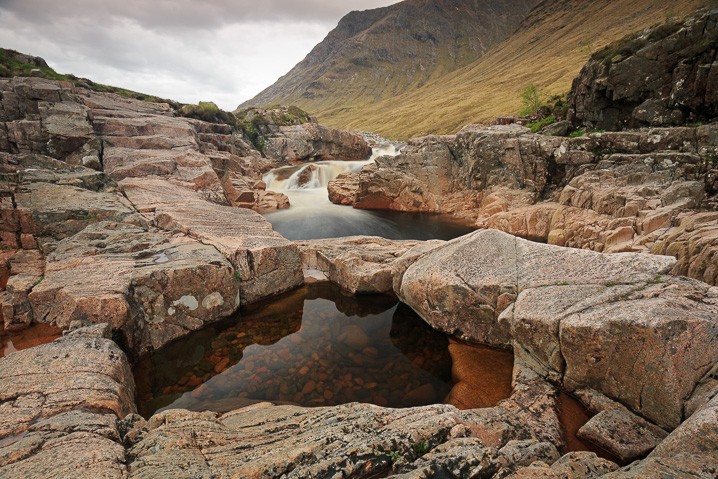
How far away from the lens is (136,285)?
34.2 ft

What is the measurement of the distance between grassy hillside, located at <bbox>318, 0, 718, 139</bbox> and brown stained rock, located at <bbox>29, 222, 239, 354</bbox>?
83.7m

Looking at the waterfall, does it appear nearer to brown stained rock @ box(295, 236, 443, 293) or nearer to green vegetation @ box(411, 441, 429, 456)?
brown stained rock @ box(295, 236, 443, 293)

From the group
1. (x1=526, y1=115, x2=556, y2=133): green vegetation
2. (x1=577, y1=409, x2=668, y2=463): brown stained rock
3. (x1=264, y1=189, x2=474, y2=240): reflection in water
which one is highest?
(x1=526, y1=115, x2=556, y2=133): green vegetation

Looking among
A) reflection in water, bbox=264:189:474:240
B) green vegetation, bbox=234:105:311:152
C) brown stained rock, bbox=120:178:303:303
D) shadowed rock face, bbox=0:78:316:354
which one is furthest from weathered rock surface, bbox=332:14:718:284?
green vegetation, bbox=234:105:311:152

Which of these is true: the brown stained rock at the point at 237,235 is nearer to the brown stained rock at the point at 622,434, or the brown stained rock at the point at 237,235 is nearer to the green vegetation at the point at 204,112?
the brown stained rock at the point at 622,434

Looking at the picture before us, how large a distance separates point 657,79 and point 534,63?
125913 millimetres

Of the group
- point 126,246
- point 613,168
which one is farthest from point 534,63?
point 126,246

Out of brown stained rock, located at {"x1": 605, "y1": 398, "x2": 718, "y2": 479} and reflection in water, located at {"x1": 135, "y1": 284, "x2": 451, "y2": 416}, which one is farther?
reflection in water, located at {"x1": 135, "y1": 284, "x2": 451, "y2": 416}

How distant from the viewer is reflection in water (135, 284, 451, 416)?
9.23m

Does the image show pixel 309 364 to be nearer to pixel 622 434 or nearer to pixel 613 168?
pixel 622 434

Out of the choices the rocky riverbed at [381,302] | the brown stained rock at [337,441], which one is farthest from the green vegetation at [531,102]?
the brown stained rock at [337,441]

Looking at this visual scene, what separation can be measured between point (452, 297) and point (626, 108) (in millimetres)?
24427

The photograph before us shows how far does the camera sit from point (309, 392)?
30.8 ft

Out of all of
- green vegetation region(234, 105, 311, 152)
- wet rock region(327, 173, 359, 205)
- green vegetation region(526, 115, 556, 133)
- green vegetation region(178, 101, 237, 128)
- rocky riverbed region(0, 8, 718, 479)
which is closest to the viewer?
rocky riverbed region(0, 8, 718, 479)
